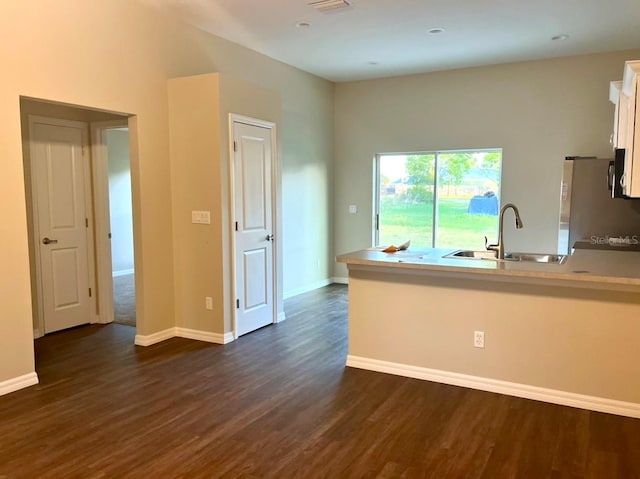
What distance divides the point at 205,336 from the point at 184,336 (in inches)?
9.9

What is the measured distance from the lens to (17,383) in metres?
3.49

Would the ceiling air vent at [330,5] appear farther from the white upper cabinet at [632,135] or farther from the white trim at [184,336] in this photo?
the white trim at [184,336]

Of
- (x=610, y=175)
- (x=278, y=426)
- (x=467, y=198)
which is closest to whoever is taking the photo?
(x=278, y=426)

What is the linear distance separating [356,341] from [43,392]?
2.28 m

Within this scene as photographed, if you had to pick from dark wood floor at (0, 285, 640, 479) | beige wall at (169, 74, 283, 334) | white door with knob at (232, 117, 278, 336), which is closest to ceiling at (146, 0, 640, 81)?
beige wall at (169, 74, 283, 334)

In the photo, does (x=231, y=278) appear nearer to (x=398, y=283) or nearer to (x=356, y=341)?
(x=356, y=341)

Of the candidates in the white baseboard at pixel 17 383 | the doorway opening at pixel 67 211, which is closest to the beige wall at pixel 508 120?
the doorway opening at pixel 67 211

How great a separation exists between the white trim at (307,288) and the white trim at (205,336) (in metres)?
1.72

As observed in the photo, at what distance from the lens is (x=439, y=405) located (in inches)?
128

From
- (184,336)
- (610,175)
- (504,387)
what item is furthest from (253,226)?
(610,175)

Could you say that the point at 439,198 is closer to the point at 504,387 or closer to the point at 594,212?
the point at 594,212

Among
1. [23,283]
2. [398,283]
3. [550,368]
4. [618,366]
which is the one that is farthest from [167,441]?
[618,366]

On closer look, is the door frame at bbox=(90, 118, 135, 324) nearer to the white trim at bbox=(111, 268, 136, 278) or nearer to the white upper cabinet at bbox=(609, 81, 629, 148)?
the white trim at bbox=(111, 268, 136, 278)

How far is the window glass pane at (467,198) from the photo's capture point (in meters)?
6.53
